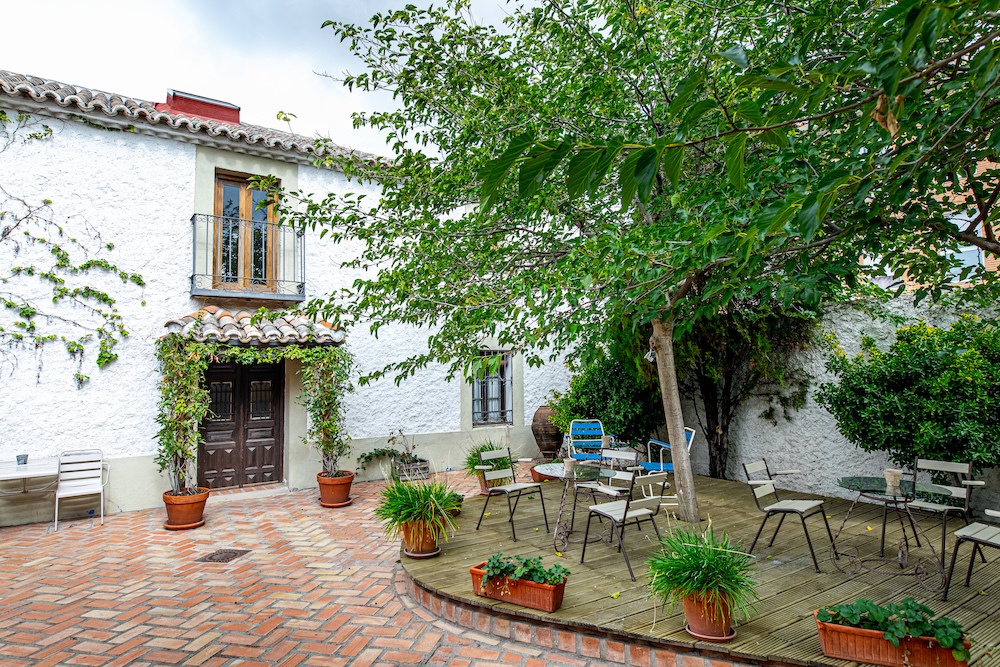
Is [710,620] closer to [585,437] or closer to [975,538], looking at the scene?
[975,538]

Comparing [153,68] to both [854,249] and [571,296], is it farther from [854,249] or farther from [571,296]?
[854,249]

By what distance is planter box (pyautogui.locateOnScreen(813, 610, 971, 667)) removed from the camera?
2.75 metres

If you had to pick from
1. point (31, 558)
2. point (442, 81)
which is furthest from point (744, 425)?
point (31, 558)

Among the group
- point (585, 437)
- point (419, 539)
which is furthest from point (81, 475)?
point (585, 437)

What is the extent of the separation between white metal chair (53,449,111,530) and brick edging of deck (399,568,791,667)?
16.5ft

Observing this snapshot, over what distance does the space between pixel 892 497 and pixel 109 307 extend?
8.77m

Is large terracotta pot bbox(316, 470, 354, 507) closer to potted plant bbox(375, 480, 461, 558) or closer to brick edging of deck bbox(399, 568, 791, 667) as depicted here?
potted plant bbox(375, 480, 461, 558)

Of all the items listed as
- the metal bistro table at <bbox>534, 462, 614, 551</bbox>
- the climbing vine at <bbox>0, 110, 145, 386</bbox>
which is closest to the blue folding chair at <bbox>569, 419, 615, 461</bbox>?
the metal bistro table at <bbox>534, 462, 614, 551</bbox>

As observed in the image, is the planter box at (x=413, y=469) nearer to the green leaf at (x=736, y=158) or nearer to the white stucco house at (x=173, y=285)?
the white stucco house at (x=173, y=285)

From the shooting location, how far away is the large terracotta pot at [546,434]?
10273mm

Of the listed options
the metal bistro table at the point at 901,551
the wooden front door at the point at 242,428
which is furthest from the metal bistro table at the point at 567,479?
the wooden front door at the point at 242,428

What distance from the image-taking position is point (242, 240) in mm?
8148

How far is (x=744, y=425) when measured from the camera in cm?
798

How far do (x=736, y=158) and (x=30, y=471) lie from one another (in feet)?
25.7
